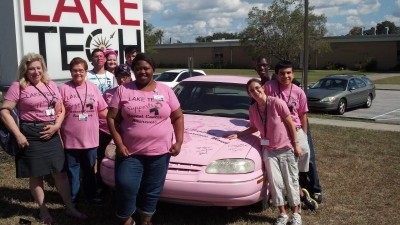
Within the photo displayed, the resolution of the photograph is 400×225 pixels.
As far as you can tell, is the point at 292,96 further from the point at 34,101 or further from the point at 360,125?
the point at 360,125

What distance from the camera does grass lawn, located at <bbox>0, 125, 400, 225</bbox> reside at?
4508mm

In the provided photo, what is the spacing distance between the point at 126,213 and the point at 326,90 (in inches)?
535

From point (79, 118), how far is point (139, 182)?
1.05 meters

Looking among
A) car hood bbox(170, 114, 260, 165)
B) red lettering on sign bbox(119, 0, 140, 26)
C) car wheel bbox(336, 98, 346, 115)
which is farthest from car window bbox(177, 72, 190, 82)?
car hood bbox(170, 114, 260, 165)

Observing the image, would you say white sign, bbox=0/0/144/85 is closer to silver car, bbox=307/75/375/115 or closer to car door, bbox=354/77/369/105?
silver car, bbox=307/75/375/115

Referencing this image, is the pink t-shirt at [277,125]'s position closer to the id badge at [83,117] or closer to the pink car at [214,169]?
the pink car at [214,169]

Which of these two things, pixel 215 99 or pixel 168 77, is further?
pixel 168 77

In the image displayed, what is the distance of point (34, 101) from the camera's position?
3936 mm

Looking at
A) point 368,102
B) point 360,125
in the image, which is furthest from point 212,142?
point 368,102

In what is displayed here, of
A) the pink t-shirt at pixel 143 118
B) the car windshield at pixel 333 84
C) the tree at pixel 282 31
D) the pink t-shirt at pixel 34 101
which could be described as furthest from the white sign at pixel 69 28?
the tree at pixel 282 31

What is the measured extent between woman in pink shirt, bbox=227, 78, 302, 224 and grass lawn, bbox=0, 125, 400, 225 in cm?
37

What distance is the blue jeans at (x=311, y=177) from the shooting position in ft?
16.0

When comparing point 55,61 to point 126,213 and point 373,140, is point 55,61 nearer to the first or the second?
point 126,213

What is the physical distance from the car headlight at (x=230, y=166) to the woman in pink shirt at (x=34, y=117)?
4.97 feet
